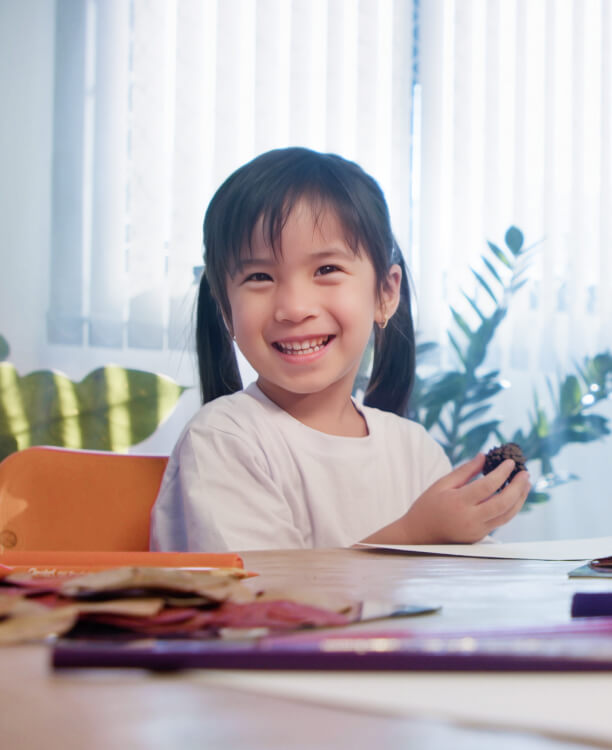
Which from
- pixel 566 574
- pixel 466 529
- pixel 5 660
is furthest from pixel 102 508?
pixel 5 660

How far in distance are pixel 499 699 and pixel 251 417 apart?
2.87 feet

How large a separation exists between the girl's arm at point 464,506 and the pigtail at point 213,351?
506 millimetres

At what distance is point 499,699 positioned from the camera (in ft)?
0.57

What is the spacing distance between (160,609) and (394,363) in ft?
3.53

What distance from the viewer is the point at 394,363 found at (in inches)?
51.3

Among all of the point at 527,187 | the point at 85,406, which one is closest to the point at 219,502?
the point at 85,406

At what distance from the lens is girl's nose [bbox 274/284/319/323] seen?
3.20ft

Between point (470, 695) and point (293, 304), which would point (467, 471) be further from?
point (470, 695)

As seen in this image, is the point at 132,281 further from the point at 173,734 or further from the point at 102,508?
the point at 173,734

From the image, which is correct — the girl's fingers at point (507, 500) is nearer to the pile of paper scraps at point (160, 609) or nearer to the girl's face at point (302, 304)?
the girl's face at point (302, 304)

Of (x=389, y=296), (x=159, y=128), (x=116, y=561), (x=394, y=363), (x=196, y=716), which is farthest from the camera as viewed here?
(x=159, y=128)

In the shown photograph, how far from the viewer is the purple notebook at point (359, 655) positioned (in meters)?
0.19

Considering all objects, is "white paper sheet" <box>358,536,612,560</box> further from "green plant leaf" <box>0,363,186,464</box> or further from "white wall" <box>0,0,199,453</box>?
"white wall" <box>0,0,199,453</box>

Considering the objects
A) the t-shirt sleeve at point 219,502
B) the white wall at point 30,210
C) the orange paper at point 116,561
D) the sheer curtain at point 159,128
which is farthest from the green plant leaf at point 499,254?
the orange paper at point 116,561
